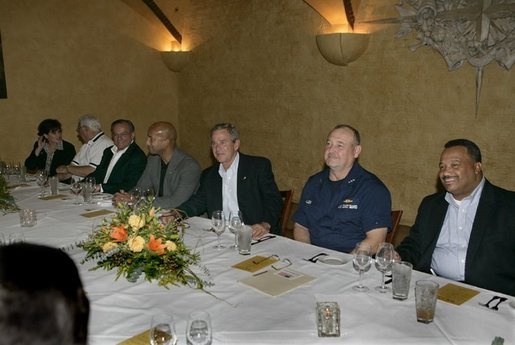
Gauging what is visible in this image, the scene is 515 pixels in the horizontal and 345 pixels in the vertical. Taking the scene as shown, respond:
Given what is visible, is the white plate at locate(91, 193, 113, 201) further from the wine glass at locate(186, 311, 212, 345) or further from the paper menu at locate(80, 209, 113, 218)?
the wine glass at locate(186, 311, 212, 345)

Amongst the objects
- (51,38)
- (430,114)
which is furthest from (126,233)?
(51,38)

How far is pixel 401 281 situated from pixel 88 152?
14.4ft

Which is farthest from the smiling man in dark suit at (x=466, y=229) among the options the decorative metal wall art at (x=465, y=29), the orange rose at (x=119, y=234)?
the decorative metal wall art at (x=465, y=29)

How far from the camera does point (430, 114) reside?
226 inches

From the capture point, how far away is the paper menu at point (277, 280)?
2.17m

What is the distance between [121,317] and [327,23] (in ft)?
17.9

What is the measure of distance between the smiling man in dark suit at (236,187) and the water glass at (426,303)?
6.49ft

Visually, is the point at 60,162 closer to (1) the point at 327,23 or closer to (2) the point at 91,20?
(2) the point at 91,20

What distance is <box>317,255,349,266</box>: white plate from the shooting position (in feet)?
8.17

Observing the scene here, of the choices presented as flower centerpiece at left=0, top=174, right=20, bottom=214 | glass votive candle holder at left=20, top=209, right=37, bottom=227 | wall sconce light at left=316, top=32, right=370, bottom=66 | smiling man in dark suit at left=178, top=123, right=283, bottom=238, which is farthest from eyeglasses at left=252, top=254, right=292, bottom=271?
wall sconce light at left=316, top=32, right=370, bottom=66

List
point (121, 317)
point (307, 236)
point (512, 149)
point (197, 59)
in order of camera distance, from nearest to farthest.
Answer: point (121, 317) → point (307, 236) → point (512, 149) → point (197, 59)

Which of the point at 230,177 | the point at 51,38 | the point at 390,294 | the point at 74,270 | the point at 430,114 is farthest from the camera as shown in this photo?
the point at 51,38

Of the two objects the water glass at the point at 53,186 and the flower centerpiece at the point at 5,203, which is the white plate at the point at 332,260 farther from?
the water glass at the point at 53,186

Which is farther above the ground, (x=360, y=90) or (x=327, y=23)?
(x=327, y=23)
